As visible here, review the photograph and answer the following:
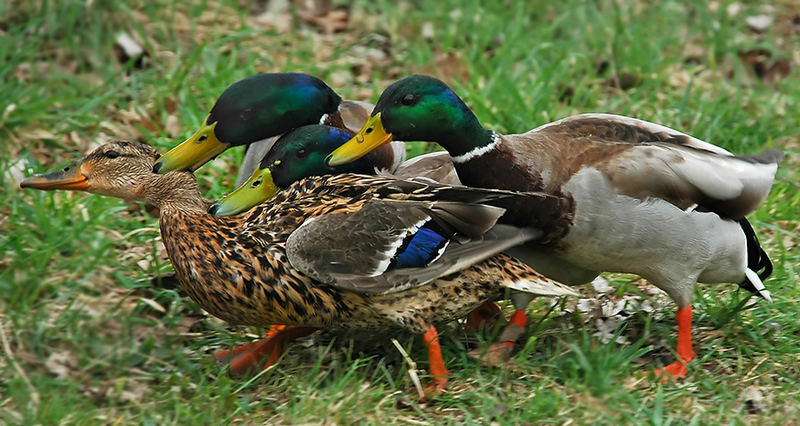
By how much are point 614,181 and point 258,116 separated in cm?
138

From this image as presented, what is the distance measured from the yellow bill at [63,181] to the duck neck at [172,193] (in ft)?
0.74

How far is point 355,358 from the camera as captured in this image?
→ 13.5 ft

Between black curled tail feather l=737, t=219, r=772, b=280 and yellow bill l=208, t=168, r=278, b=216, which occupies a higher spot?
yellow bill l=208, t=168, r=278, b=216

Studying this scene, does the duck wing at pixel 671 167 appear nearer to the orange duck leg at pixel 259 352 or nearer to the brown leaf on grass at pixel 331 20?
the orange duck leg at pixel 259 352

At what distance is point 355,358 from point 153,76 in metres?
2.68

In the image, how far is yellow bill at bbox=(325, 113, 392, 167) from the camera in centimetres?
396

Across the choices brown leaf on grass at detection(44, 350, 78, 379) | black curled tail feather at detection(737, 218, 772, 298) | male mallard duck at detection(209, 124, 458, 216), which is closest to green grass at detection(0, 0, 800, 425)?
brown leaf on grass at detection(44, 350, 78, 379)

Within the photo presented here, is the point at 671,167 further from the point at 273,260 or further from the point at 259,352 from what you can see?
the point at 259,352

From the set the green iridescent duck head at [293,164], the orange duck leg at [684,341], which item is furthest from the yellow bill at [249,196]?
the orange duck leg at [684,341]

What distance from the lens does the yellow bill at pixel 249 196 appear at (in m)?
4.15

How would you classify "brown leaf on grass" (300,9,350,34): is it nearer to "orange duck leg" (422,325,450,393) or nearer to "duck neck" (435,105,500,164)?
"duck neck" (435,105,500,164)

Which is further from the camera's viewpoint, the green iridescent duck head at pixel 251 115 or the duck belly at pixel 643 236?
the green iridescent duck head at pixel 251 115

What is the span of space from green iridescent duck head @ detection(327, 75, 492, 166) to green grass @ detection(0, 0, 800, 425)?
736mm

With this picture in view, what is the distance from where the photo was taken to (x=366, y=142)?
13.0 ft
